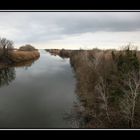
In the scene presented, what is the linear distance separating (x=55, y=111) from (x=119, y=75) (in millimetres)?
2309

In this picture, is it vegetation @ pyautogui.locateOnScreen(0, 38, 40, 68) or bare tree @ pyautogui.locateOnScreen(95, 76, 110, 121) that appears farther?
bare tree @ pyautogui.locateOnScreen(95, 76, 110, 121)

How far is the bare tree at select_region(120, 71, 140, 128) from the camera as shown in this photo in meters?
5.99

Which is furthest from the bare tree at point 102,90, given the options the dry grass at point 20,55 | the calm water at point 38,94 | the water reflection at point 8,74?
the water reflection at point 8,74

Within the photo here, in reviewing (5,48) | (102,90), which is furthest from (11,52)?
(102,90)

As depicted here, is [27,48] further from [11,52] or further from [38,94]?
[38,94]

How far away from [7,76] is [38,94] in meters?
1.33

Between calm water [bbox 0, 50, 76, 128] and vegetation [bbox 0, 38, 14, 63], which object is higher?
vegetation [bbox 0, 38, 14, 63]

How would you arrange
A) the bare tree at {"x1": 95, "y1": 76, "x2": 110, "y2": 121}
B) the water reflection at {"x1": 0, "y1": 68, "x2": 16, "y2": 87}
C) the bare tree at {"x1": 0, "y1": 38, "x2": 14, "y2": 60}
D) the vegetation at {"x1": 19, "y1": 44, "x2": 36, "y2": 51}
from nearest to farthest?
1. the bare tree at {"x1": 0, "y1": 38, "x2": 14, "y2": 60}
2. the vegetation at {"x1": 19, "y1": 44, "x2": 36, "y2": 51}
3. the bare tree at {"x1": 95, "y1": 76, "x2": 110, "y2": 121}
4. the water reflection at {"x1": 0, "y1": 68, "x2": 16, "y2": 87}

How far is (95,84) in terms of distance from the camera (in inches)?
286

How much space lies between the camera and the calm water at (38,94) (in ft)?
21.9

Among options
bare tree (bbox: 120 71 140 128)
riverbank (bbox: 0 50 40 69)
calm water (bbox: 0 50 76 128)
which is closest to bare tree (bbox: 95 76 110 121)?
bare tree (bbox: 120 71 140 128)

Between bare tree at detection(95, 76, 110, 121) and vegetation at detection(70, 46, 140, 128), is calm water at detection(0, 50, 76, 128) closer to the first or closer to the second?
vegetation at detection(70, 46, 140, 128)

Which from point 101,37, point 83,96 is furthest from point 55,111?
point 101,37
